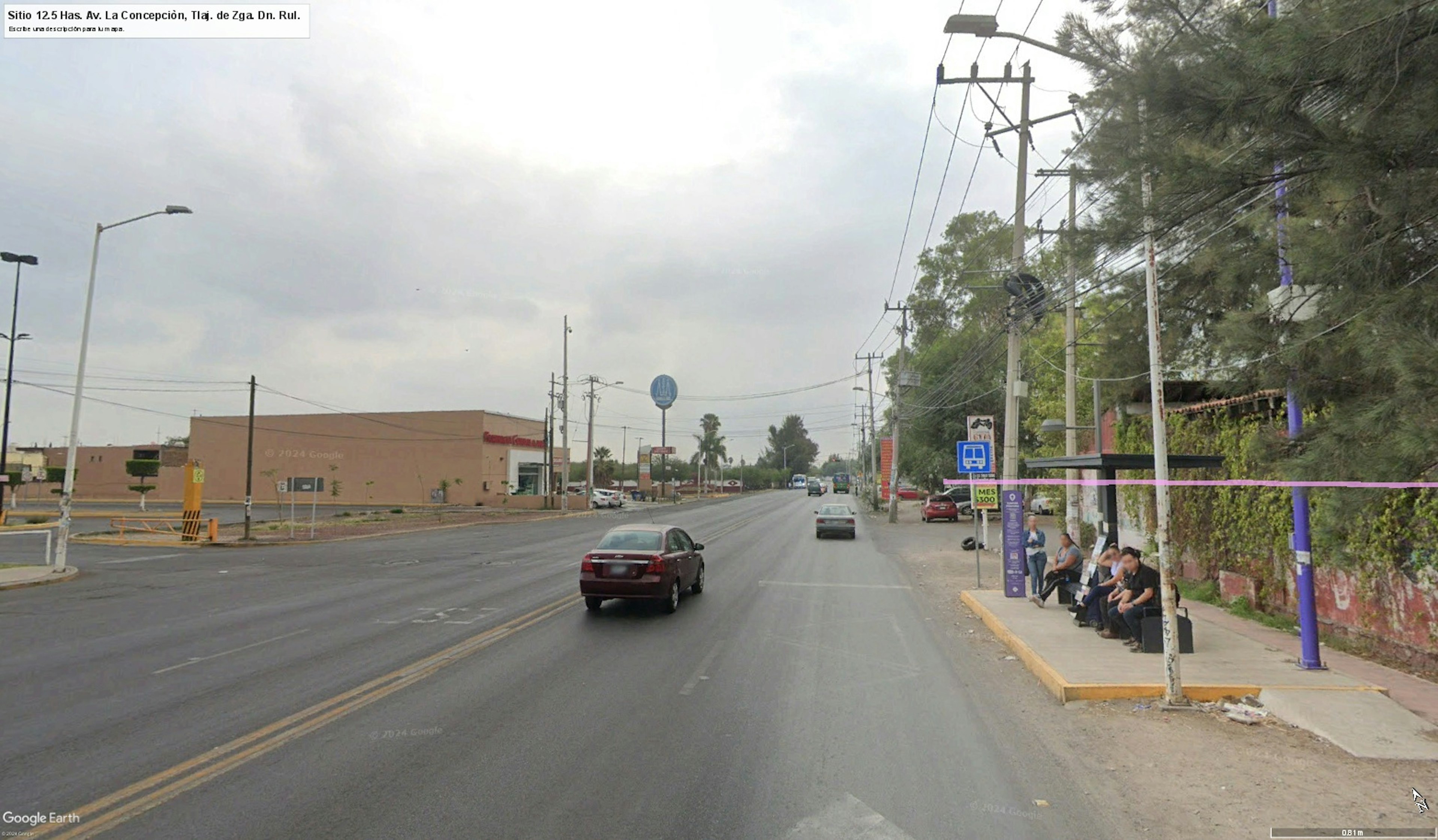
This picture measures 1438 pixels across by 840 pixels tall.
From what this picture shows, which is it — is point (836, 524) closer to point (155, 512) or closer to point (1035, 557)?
point (1035, 557)

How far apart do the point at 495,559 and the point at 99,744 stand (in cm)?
1684

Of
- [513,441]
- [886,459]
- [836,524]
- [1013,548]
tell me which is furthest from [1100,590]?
[513,441]

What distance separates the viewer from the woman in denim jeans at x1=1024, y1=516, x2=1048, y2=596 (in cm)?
1495

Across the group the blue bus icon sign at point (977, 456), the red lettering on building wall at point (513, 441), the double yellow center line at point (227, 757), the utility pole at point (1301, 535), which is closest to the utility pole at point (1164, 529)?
the utility pole at point (1301, 535)

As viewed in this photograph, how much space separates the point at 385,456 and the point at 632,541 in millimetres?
60272

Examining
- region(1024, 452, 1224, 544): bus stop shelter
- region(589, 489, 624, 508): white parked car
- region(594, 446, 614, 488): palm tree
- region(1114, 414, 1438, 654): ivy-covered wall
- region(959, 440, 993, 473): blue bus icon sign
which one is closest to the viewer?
region(1114, 414, 1438, 654): ivy-covered wall

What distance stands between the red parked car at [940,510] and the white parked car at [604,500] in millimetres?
27664

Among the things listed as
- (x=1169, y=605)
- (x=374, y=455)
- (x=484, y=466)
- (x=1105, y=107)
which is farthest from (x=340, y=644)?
(x=374, y=455)

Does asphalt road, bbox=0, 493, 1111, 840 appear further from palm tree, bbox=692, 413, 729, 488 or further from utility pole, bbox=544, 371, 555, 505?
palm tree, bbox=692, 413, 729, 488

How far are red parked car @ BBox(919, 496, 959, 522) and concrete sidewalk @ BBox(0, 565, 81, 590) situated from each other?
3638cm

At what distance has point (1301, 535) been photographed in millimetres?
8039

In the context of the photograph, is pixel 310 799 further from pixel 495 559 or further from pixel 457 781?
pixel 495 559

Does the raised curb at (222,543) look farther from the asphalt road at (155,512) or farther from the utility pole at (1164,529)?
the utility pole at (1164,529)

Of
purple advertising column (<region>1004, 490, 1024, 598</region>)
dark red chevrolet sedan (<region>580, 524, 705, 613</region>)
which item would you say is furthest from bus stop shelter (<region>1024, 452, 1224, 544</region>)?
dark red chevrolet sedan (<region>580, 524, 705, 613</region>)
